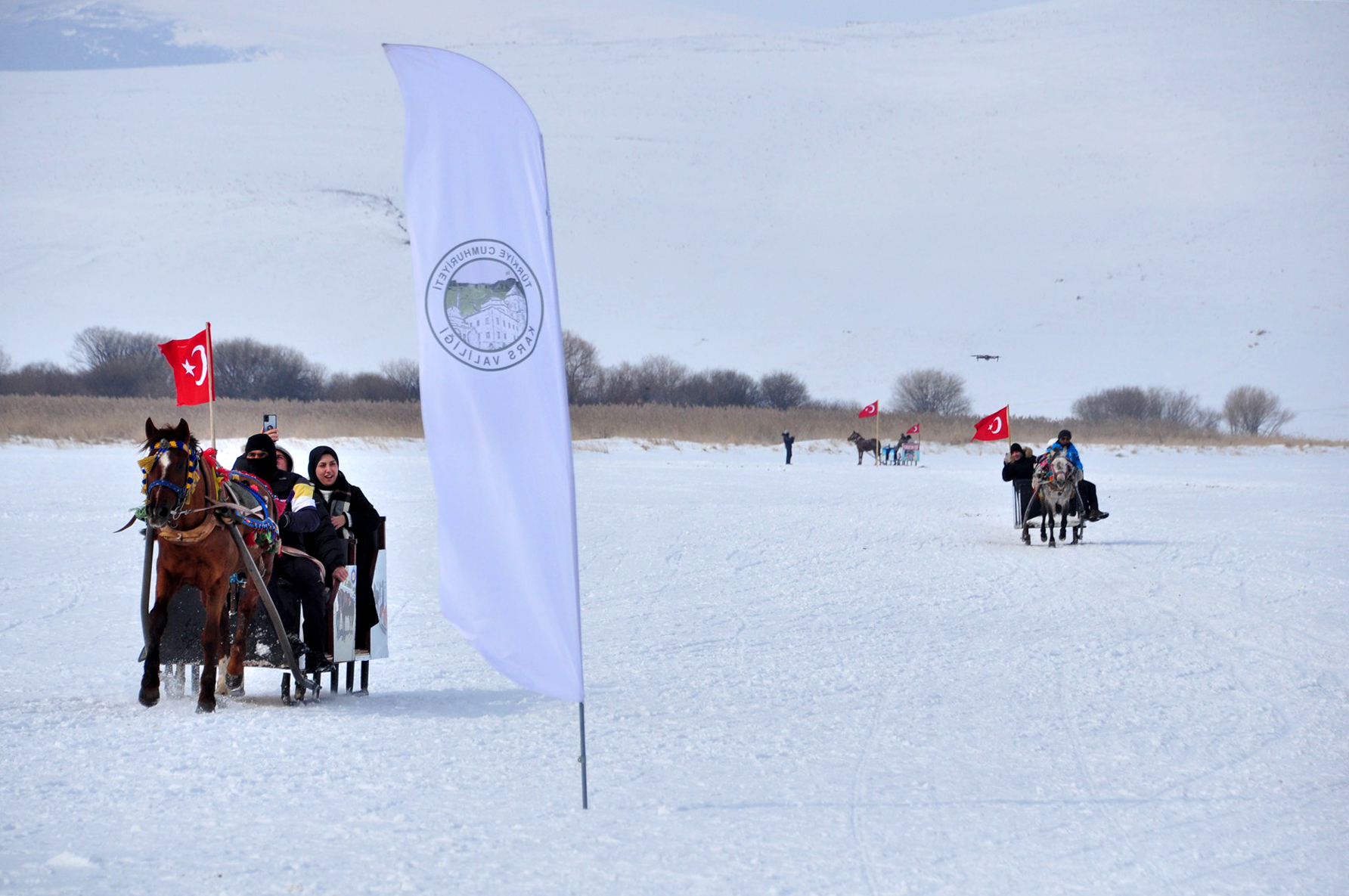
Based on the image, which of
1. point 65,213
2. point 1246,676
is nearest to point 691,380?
point 65,213

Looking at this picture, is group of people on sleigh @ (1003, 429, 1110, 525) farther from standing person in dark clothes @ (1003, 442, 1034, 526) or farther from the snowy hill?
the snowy hill

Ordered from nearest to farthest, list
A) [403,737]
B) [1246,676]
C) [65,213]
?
[403,737] < [1246,676] < [65,213]

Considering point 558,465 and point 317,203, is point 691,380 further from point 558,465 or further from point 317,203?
point 558,465

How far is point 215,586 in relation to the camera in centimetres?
807

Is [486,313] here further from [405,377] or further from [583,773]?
[405,377]

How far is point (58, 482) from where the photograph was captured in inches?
1206

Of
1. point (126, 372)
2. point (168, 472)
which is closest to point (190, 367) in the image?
point (168, 472)

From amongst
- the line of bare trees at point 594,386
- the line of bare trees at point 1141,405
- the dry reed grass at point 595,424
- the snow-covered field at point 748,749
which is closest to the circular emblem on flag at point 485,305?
the snow-covered field at point 748,749

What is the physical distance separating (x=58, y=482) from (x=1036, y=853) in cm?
2904

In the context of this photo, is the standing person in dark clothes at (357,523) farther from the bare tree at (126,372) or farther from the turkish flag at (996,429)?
the bare tree at (126,372)

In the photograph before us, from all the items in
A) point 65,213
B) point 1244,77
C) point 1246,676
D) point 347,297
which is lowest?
point 1246,676

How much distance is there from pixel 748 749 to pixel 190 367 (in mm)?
8240

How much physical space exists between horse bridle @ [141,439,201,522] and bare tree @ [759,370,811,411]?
9469 cm

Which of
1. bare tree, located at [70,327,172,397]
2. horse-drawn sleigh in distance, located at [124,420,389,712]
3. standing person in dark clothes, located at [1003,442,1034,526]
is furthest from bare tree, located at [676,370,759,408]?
horse-drawn sleigh in distance, located at [124,420,389,712]
